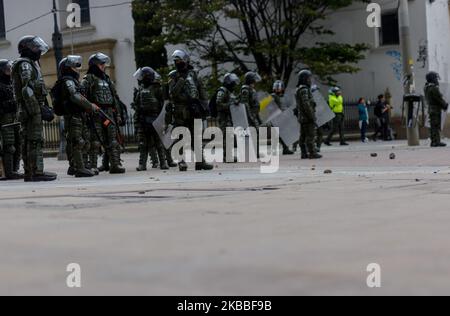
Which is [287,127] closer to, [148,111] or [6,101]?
[148,111]

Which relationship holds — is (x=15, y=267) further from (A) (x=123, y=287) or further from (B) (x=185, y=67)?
(B) (x=185, y=67)

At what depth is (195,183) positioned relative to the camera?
9.66 meters

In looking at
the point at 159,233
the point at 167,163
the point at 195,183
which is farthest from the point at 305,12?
the point at 159,233

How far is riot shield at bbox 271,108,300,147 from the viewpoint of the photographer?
17.5 meters

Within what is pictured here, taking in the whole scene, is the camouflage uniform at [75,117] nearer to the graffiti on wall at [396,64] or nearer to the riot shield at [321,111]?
the riot shield at [321,111]

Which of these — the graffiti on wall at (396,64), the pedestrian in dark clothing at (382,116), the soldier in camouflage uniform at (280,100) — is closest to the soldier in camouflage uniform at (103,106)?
the soldier in camouflage uniform at (280,100)

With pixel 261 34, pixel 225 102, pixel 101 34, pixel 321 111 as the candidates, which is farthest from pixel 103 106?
pixel 101 34

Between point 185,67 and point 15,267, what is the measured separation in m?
9.63

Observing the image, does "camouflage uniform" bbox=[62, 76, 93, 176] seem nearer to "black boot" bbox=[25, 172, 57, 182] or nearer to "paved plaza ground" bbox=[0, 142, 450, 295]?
"black boot" bbox=[25, 172, 57, 182]

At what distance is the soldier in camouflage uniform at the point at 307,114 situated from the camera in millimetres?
15641

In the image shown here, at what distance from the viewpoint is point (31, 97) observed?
11117mm

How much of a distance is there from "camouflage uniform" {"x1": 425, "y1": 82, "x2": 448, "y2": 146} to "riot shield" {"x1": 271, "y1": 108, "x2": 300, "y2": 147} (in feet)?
11.2

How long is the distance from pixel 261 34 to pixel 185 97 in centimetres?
1862

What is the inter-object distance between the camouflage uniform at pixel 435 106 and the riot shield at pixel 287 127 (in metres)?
3.43
